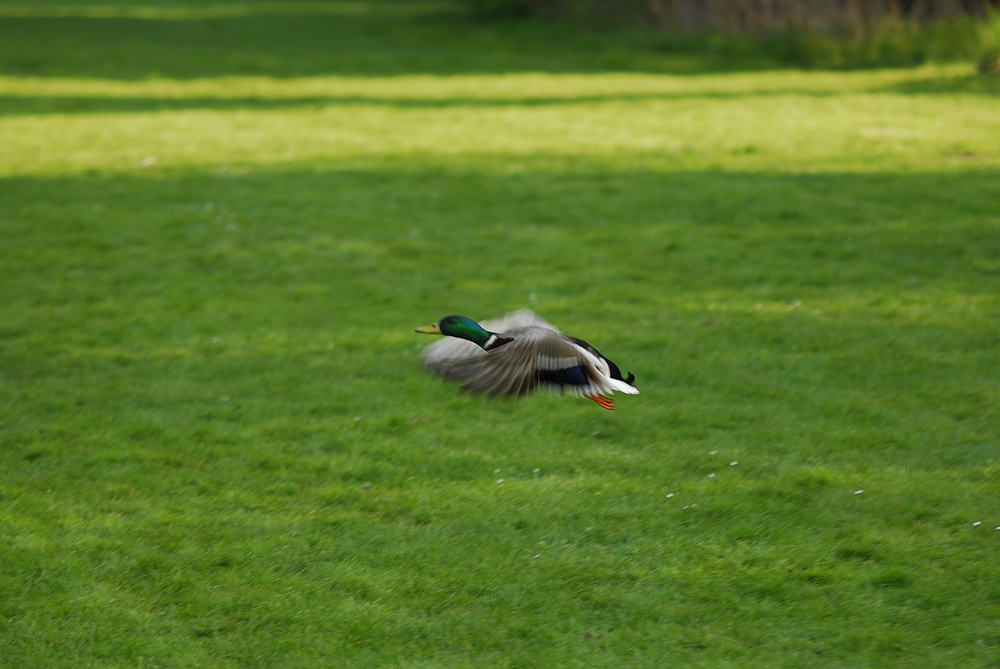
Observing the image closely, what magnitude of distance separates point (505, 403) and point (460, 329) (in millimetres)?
2629

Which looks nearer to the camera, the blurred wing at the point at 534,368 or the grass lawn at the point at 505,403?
the blurred wing at the point at 534,368

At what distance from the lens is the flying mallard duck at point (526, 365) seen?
293 centimetres

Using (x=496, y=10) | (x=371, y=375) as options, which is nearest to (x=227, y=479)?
(x=371, y=375)

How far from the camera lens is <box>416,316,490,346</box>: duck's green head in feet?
9.48

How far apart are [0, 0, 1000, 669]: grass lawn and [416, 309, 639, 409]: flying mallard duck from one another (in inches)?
48.3

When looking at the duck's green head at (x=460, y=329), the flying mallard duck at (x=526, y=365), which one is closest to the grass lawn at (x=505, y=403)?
the flying mallard duck at (x=526, y=365)

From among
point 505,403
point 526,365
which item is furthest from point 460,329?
point 505,403

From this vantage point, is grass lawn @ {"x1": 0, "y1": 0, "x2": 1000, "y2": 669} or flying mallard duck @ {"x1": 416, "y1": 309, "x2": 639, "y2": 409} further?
grass lawn @ {"x1": 0, "y1": 0, "x2": 1000, "y2": 669}

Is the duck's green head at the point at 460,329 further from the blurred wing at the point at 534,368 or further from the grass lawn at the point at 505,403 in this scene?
the grass lawn at the point at 505,403

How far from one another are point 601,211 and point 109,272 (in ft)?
14.8

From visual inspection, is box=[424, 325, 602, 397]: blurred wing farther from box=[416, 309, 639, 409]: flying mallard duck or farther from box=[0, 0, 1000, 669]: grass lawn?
box=[0, 0, 1000, 669]: grass lawn

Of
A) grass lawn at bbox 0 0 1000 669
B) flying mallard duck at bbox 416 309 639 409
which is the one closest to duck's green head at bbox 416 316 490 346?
flying mallard duck at bbox 416 309 639 409

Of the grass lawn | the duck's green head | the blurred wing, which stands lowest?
the grass lawn

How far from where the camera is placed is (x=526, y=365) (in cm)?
296
